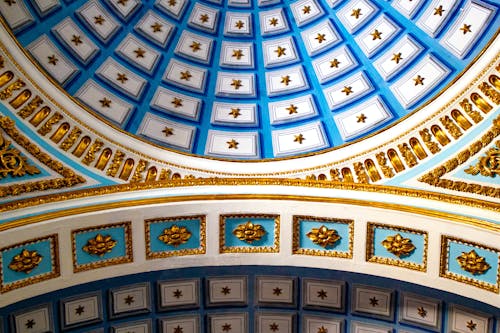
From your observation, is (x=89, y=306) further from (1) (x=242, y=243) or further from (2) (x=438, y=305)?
(2) (x=438, y=305)

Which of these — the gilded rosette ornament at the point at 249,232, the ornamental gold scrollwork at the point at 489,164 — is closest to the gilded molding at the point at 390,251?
the ornamental gold scrollwork at the point at 489,164

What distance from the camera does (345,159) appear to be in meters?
13.1

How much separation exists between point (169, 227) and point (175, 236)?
21 centimetres

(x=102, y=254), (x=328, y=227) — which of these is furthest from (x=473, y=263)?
(x=102, y=254)

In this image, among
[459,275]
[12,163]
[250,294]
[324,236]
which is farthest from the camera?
[250,294]

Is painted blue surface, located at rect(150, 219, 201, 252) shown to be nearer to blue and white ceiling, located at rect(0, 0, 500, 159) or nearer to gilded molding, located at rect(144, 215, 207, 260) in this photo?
gilded molding, located at rect(144, 215, 207, 260)

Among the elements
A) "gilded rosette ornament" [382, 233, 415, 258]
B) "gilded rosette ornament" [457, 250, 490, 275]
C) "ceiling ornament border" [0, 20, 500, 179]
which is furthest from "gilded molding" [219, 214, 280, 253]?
"gilded rosette ornament" [457, 250, 490, 275]

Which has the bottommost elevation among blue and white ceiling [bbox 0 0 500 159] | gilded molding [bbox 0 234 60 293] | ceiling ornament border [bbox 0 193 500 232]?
gilded molding [bbox 0 234 60 293]

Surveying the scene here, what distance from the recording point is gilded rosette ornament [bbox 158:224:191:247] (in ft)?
42.3

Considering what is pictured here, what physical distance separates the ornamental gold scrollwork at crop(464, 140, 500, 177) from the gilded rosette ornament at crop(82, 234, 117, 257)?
6.78m

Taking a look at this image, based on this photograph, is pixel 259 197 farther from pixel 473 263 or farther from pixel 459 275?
pixel 473 263

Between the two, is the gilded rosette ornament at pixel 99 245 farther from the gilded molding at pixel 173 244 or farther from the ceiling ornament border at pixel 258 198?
the gilded molding at pixel 173 244

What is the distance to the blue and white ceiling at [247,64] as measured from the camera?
12.8 meters

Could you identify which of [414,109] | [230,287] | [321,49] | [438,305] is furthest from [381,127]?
[230,287]
